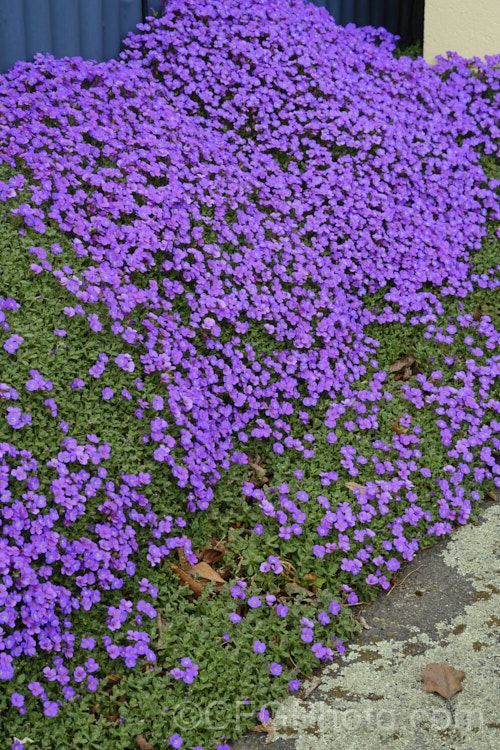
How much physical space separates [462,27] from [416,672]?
600 cm

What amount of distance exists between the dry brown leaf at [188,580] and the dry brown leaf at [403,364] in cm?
207

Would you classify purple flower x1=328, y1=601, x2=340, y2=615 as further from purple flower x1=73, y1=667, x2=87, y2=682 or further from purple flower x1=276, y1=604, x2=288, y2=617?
purple flower x1=73, y1=667, x2=87, y2=682

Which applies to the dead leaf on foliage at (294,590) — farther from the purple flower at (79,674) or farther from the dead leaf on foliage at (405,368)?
the dead leaf on foliage at (405,368)

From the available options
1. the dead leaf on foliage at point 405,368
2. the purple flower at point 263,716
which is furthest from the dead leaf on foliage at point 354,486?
the purple flower at point 263,716

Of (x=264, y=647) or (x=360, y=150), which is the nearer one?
(x=264, y=647)

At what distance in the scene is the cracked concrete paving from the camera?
2.98m

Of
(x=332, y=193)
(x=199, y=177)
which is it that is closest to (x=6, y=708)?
(x=199, y=177)

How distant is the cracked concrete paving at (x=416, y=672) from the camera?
9.78ft

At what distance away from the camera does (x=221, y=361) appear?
165 inches

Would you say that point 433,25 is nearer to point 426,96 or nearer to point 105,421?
point 426,96

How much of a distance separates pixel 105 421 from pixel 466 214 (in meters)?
3.59

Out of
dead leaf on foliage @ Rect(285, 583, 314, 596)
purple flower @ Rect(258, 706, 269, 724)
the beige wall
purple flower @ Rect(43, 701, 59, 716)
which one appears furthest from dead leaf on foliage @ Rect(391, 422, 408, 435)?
the beige wall

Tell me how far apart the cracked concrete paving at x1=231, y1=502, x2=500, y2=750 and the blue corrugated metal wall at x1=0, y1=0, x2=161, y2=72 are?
4.26 metres

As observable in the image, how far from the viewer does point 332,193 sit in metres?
5.28
